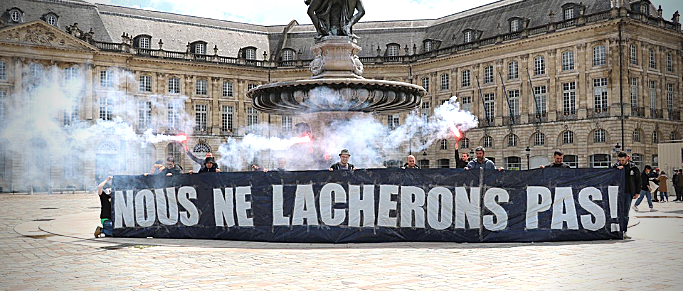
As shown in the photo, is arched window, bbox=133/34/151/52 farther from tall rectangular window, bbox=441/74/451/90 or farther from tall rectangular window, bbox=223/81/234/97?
tall rectangular window, bbox=441/74/451/90

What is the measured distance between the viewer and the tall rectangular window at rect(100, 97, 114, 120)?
57.9m

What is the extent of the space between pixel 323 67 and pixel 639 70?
129 ft

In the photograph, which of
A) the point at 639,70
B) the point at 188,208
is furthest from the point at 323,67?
the point at 639,70

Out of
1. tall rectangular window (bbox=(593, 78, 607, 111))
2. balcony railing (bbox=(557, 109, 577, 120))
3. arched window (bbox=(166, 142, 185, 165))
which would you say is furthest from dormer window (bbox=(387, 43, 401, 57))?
arched window (bbox=(166, 142, 185, 165))

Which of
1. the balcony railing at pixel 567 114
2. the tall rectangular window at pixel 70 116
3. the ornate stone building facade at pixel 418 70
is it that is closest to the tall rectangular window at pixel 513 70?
the ornate stone building facade at pixel 418 70

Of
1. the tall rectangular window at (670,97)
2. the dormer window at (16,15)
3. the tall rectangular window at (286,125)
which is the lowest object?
the tall rectangular window at (286,125)

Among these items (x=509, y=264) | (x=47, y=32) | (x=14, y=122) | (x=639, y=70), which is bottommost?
(x=509, y=264)

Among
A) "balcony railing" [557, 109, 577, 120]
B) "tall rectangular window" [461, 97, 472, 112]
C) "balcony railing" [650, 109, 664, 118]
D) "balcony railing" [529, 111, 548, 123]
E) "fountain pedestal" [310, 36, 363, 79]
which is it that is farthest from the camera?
"tall rectangular window" [461, 97, 472, 112]

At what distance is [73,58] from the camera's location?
55281 mm

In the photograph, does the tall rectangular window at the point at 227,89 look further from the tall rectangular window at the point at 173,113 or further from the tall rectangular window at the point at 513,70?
the tall rectangular window at the point at 513,70

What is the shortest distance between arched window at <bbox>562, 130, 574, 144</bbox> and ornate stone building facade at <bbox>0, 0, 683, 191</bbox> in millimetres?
85

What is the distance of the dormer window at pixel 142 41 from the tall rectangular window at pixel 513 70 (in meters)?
33.7

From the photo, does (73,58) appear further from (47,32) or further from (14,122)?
(14,122)

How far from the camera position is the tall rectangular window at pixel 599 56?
48.8 metres
